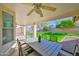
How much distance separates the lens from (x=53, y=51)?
9.23 feet

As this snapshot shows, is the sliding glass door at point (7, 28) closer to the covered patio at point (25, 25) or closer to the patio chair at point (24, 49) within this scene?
the covered patio at point (25, 25)

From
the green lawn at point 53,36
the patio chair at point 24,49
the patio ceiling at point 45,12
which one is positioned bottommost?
the patio chair at point 24,49

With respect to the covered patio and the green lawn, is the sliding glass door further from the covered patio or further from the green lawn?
the green lawn

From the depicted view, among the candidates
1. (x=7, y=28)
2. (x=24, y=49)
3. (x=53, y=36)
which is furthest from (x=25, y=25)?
(x=53, y=36)

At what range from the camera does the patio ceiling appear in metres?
2.80

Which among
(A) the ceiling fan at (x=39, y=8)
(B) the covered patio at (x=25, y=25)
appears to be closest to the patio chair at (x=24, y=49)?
(B) the covered patio at (x=25, y=25)

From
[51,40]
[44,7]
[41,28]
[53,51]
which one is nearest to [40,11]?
[44,7]

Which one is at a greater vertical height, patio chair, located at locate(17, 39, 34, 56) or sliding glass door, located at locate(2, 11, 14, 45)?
sliding glass door, located at locate(2, 11, 14, 45)

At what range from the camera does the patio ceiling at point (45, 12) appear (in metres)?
2.80

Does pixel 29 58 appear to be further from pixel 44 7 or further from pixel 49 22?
pixel 44 7

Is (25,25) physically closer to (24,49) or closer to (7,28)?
(7,28)

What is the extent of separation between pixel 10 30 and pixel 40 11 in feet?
2.26

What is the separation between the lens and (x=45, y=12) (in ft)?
9.32

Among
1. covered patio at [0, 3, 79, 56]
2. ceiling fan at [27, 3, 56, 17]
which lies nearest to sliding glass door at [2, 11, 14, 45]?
covered patio at [0, 3, 79, 56]
